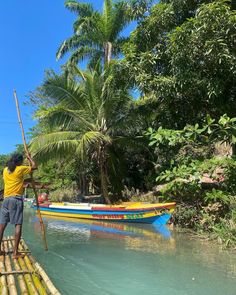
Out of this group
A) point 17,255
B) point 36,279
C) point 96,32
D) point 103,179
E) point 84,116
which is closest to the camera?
point 36,279

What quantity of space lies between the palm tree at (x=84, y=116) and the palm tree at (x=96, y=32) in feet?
6.95

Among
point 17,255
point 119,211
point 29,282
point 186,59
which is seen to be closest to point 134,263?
point 17,255

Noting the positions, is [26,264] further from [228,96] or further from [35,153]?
[35,153]

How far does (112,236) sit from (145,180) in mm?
8486

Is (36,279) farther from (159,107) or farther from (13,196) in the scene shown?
(159,107)

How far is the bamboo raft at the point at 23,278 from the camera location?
4438 mm

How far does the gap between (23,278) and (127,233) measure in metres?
6.40

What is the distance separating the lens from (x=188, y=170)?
9.85m

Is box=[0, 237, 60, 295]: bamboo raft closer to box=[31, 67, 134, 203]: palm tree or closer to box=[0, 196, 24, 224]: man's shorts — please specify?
box=[0, 196, 24, 224]: man's shorts

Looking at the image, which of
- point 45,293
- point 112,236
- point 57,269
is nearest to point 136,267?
point 57,269

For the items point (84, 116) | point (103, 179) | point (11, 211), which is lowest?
point (11, 211)

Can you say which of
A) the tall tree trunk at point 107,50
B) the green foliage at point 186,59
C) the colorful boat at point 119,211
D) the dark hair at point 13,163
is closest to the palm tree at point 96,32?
the tall tree trunk at point 107,50

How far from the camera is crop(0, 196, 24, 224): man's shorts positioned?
246 inches

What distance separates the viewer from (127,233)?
1107 centimetres
